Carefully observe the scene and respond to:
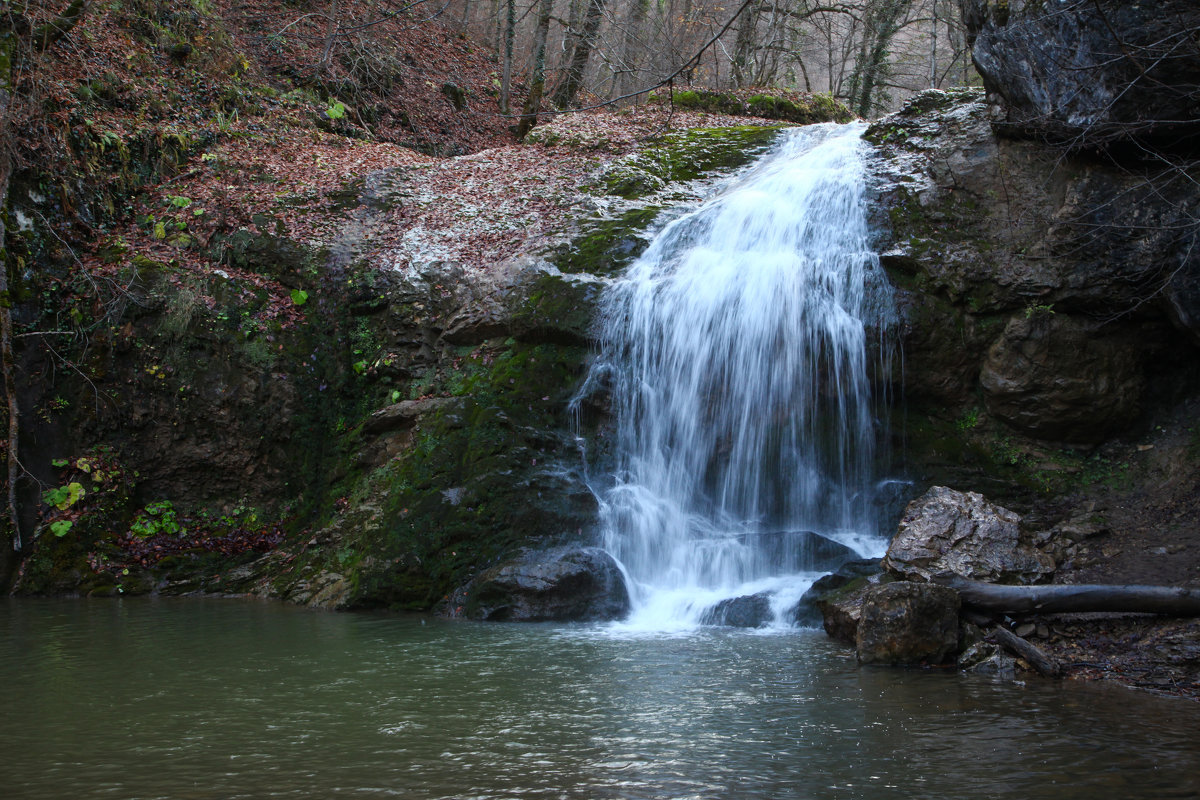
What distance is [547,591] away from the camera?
739cm

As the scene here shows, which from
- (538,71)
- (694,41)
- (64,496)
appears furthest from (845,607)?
(694,41)

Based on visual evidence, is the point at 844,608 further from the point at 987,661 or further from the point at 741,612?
the point at 987,661

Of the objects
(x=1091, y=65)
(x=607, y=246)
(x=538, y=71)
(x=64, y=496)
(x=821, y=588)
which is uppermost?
(x=538, y=71)

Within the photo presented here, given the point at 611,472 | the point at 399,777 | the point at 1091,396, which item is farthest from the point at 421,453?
the point at 1091,396

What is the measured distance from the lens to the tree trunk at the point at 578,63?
17.5 meters

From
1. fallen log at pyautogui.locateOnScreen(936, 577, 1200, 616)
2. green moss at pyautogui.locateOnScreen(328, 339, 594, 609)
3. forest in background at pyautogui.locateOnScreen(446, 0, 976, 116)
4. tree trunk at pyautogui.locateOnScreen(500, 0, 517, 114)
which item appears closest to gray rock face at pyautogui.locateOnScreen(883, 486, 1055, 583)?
fallen log at pyautogui.locateOnScreen(936, 577, 1200, 616)

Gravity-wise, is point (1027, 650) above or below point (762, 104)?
below

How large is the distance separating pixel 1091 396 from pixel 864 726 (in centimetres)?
583

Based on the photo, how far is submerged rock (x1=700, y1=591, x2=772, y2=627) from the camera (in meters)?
6.92

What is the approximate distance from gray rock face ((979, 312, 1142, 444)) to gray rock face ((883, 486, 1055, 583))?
1656 millimetres

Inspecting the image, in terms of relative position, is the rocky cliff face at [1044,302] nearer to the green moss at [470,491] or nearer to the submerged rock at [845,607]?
the submerged rock at [845,607]

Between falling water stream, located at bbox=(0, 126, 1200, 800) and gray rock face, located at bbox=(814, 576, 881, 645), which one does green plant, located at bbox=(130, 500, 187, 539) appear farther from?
gray rock face, located at bbox=(814, 576, 881, 645)

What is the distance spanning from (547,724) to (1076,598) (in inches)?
150

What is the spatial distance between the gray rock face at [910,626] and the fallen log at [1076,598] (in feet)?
0.89
